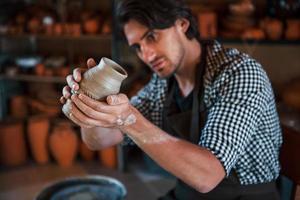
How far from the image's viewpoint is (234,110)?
84 cm

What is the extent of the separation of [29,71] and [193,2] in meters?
1.20

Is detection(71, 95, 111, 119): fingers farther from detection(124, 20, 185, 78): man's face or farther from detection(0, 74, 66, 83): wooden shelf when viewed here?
detection(0, 74, 66, 83): wooden shelf

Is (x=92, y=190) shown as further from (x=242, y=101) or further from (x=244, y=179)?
(x=242, y=101)

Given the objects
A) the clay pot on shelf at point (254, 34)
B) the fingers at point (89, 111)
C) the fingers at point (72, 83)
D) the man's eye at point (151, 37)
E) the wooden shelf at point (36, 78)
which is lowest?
the wooden shelf at point (36, 78)

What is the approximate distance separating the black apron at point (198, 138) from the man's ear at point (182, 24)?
0.27ft

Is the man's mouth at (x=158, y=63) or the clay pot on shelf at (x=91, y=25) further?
the clay pot on shelf at (x=91, y=25)

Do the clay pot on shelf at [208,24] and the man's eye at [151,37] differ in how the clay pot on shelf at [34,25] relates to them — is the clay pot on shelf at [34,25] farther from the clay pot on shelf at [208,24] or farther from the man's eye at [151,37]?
the man's eye at [151,37]

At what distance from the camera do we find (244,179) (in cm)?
97

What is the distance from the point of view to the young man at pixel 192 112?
0.75 metres

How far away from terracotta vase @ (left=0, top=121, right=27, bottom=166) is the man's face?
5.03 ft

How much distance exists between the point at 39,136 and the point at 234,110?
173 centimetres

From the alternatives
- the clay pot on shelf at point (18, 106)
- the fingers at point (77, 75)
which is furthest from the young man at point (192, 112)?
the clay pot on shelf at point (18, 106)

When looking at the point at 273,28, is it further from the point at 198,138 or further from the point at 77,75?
the point at 77,75

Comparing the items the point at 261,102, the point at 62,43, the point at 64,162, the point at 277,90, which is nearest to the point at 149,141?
the point at 261,102
